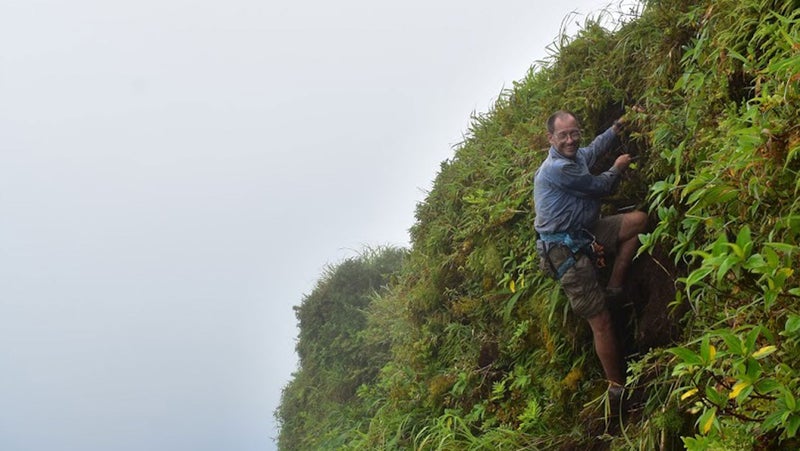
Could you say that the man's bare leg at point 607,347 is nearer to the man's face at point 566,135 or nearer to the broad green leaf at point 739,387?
the man's face at point 566,135

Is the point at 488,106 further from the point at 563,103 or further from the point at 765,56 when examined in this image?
the point at 765,56

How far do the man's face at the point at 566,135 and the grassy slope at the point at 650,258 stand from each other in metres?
0.61

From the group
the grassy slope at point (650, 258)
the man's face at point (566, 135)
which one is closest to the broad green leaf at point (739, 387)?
the grassy slope at point (650, 258)

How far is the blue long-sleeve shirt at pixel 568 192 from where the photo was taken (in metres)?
5.88

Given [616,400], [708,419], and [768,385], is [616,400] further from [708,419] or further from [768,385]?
[768,385]

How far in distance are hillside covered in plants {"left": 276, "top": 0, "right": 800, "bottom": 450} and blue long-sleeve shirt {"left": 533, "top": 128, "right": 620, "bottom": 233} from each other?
461 mm

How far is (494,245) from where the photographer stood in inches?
306

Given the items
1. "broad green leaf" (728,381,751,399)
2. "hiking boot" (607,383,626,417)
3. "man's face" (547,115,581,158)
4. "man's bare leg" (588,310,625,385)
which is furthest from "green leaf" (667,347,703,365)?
"man's face" (547,115,581,158)

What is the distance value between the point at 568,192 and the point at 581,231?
1.12 ft

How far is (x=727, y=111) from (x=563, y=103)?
9.10 feet

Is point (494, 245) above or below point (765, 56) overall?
above

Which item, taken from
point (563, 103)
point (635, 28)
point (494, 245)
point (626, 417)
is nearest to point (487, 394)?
point (494, 245)

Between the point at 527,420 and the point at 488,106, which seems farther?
the point at 488,106

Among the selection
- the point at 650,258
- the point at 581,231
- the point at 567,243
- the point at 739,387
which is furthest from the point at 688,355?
the point at 650,258
